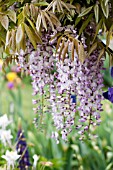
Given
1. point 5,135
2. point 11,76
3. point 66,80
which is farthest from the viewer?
point 11,76

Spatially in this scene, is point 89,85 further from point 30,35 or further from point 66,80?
point 30,35

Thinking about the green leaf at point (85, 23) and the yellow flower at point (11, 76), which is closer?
the green leaf at point (85, 23)

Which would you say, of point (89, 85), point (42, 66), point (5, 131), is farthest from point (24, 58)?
point (5, 131)

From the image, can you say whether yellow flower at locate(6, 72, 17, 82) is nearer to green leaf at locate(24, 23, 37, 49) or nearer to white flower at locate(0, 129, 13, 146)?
white flower at locate(0, 129, 13, 146)

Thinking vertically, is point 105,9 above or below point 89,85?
above

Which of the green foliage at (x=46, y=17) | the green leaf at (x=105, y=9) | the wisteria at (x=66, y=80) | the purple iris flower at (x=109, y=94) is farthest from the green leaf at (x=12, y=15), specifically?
the purple iris flower at (x=109, y=94)

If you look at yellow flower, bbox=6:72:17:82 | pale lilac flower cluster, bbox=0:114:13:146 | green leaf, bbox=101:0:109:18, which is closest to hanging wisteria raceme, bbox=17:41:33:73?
green leaf, bbox=101:0:109:18

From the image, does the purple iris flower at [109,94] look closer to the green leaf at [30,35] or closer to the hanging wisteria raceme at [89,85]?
the hanging wisteria raceme at [89,85]

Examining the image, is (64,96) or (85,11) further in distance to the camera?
(64,96)

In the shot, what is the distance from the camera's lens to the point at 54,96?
4.30 ft

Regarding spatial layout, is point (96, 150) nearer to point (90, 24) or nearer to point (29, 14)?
point (90, 24)

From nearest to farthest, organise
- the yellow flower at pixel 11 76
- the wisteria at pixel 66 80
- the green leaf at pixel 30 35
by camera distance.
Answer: the green leaf at pixel 30 35
the wisteria at pixel 66 80
the yellow flower at pixel 11 76

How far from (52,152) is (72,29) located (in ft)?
4.65

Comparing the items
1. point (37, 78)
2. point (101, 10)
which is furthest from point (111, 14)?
point (37, 78)
